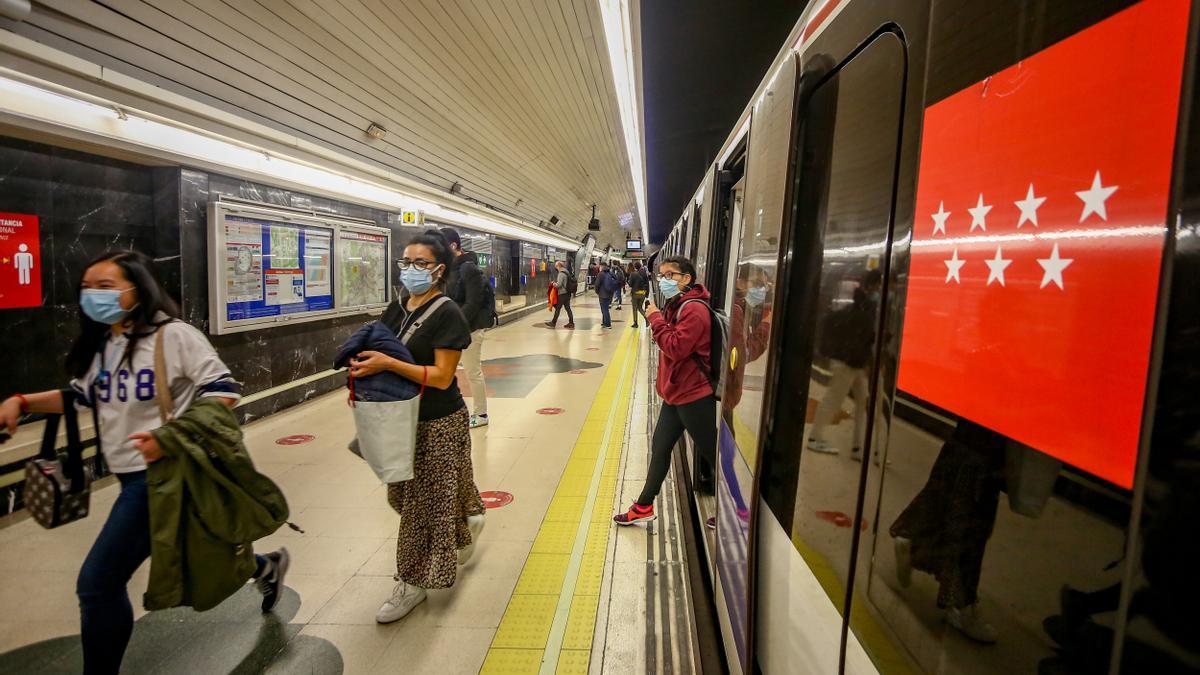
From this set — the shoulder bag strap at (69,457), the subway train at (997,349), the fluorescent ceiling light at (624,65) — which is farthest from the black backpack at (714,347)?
the fluorescent ceiling light at (624,65)

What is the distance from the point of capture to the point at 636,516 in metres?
3.44

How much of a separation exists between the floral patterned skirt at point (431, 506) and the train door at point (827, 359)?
152 centimetres

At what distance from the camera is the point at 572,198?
53.0 ft

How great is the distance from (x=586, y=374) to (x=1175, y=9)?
7864mm

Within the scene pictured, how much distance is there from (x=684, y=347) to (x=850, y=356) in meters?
1.78

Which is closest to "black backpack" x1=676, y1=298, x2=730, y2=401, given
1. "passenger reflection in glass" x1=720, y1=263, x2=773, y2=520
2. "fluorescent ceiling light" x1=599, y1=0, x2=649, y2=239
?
"passenger reflection in glass" x1=720, y1=263, x2=773, y2=520

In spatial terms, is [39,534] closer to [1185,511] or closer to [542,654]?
[542,654]

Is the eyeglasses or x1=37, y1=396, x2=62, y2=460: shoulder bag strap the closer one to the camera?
x1=37, y1=396, x2=62, y2=460: shoulder bag strap

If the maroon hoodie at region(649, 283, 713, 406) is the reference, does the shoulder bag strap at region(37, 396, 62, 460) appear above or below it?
below

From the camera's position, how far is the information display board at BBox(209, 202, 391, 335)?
5.28 meters

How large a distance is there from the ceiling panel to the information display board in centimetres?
94

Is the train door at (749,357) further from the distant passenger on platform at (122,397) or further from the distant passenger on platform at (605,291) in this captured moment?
the distant passenger on platform at (605,291)

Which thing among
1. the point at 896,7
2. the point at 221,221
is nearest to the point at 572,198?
the point at 221,221

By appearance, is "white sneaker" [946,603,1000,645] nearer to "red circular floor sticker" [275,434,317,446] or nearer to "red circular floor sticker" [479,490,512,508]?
"red circular floor sticker" [479,490,512,508]
